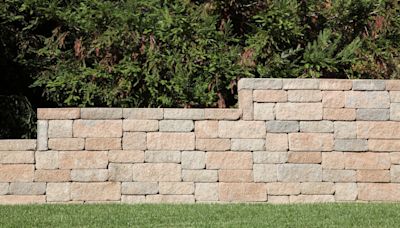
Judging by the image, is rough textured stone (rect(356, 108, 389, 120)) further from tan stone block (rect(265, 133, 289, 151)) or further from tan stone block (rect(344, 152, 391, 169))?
tan stone block (rect(265, 133, 289, 151))

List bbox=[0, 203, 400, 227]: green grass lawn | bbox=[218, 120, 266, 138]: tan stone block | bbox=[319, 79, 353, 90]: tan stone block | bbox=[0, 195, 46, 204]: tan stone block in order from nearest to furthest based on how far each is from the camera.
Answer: bbox=[0, 203, 400, 227]: green grass lawn
bbox=[0, 195, 46, 204]: tan stone block
bbox=[218, 120, 266, 138]: tan stone block
bbox=[319, 79, 353, 90]: tan stone block

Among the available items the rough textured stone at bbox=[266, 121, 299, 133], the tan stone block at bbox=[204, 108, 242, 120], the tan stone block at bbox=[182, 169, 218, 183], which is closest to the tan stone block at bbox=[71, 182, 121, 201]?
the tan stone block at bbox=[182, 169, 218, 183]

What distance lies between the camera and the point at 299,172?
8953 millimetres

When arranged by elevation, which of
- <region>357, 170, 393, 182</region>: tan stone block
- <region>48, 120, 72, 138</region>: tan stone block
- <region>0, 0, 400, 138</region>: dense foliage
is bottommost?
<region>357, 170, 393, 182</region>: tan stone block

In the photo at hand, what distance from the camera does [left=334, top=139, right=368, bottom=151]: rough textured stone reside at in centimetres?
902

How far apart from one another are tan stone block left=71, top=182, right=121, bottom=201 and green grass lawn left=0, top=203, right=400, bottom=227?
0.34m

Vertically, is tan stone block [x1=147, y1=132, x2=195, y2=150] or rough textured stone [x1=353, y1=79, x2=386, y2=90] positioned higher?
rough textured stone [x1=353, y1=79, x2=386, y2=90]

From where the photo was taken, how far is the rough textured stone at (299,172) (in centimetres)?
894

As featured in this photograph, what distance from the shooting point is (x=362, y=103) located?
9.08 meters

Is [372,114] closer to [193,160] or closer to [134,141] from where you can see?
[193,160]

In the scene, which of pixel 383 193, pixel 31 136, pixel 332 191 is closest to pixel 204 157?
pixel 332 191

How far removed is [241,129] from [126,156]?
1422 millimetres

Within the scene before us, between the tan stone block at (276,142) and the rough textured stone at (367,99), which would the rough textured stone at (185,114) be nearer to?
the tan stone block at (276,142)

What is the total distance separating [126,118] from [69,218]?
1.75 m
